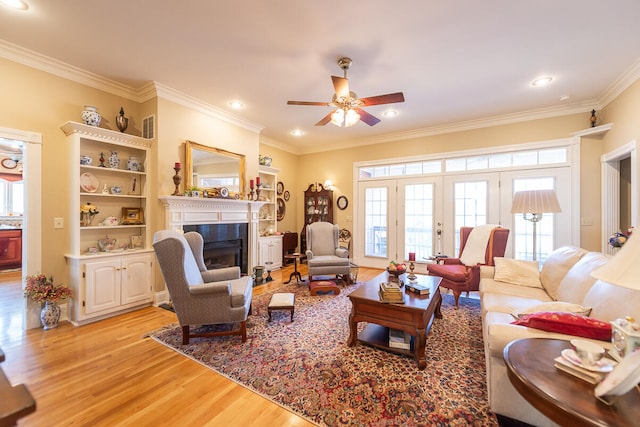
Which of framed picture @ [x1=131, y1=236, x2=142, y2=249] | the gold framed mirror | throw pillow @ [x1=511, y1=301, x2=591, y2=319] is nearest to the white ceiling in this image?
the gold framed mirror

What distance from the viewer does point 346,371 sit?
2.05 meters

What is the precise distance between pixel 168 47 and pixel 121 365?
9.87 feet

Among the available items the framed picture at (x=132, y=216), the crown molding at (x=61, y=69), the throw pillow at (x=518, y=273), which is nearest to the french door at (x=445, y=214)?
the throw pillow at (x=518, y=273)

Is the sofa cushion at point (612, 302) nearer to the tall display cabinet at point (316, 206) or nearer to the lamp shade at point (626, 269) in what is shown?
the lamp shade at point (626, 269)

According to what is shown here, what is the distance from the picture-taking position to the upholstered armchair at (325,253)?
421cm

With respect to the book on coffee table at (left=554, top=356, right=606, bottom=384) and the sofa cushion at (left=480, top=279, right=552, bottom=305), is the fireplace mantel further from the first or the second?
the book on coffee table at (left=554, top=356, right=606, bottom=384)

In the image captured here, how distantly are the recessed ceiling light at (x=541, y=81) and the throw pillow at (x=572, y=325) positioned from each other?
315 cm

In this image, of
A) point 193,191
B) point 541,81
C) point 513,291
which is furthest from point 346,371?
point 541,81

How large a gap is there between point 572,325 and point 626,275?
2.52ft

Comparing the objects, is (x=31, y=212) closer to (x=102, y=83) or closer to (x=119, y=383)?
(x=102, y=83)

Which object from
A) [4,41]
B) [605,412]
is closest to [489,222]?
[605,412]

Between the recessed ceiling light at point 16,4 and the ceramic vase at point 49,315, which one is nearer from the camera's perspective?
the recessed ceiling light at point 16,4

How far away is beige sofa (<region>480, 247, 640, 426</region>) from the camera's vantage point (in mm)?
1458

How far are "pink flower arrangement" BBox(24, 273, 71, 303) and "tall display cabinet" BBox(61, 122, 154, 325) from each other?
116 mm
